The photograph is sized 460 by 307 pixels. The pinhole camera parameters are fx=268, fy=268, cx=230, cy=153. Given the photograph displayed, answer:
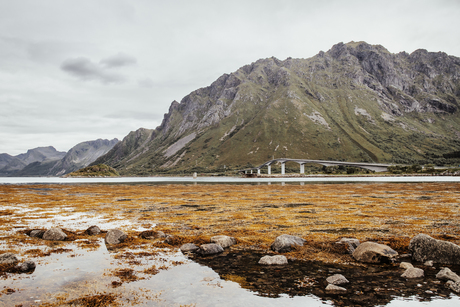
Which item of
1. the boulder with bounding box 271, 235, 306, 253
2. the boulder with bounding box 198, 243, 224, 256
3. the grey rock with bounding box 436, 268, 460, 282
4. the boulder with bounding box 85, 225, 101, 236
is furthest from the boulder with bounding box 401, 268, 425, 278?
the boulder with bounding box 85, 225, 101, 236

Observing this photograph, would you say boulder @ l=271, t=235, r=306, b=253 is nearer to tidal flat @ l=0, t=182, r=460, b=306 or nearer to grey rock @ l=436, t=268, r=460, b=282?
tidal flat @ l=0, t=182, r=460, b=306

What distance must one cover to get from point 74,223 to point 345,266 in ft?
85.4

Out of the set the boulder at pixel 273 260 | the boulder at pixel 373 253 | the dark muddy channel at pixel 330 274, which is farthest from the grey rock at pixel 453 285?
the boulder at pixel 273 260

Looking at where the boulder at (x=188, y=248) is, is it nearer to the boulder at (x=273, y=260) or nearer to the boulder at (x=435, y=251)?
the boulder at (x=273, y=260)

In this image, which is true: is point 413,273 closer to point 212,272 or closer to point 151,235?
point 212,272

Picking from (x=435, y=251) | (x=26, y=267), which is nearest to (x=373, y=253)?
(x=435, y=251)

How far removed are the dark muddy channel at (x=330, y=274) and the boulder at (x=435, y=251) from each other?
2.84ft

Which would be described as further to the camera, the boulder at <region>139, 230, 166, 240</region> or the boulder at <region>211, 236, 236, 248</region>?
the boulder at <region>139, 230, 166, 240</region>

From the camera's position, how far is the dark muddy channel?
32.0 ft

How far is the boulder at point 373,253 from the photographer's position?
13902 mm

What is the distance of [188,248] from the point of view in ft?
55.6

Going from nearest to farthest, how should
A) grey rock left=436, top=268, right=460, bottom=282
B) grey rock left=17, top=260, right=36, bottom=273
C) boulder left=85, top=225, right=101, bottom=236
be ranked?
1. grey rock left=436, top=268, right=460, bottom=282
2. grey rock left=17, top=260, right=36, bottom=273
3. boulder left=85, top=225, right=101, bottom=236

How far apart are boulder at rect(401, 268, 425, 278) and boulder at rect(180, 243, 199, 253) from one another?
1116cm

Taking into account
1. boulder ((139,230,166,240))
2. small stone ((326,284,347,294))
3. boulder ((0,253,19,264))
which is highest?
boulder ((0,253,19,264))
